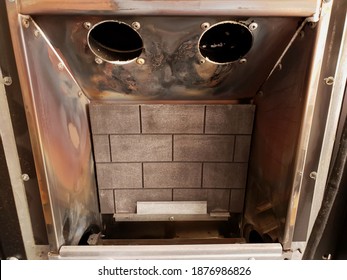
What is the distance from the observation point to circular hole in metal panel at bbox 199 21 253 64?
0.80 metres

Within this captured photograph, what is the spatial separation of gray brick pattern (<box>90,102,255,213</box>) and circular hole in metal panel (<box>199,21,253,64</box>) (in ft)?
0.66

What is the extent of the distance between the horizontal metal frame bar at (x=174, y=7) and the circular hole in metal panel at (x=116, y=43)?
0.16 m

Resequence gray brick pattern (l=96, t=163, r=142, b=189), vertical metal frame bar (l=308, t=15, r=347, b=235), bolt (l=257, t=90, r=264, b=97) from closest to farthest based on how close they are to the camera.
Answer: vertical metal frame bar (l=308, t=15, r=347, b=235) < bolt (l=257, t=90, r=264, b=97) < gray brick pattern (l=96, t=163, r=142, b=189)

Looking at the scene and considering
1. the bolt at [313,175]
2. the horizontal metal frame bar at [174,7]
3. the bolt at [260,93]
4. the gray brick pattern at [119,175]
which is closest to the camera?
the horizontal metal frame bar at [174,7]

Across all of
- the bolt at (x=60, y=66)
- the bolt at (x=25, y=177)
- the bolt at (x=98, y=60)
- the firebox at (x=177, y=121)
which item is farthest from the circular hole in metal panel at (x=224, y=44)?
the bolt at (x=25, y=177)

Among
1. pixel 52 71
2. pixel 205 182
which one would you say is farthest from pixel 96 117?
pixel 205 182

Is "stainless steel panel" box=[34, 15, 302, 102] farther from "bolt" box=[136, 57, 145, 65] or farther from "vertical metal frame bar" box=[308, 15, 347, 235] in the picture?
"vertical metal frame bar" box=[308, 15, 347, 235]

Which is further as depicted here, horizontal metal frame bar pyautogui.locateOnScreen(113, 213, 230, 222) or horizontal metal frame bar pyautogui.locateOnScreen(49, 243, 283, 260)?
horizontal metal frame bar pyautogui.locateOnScreen(113, 213, 230, 222)

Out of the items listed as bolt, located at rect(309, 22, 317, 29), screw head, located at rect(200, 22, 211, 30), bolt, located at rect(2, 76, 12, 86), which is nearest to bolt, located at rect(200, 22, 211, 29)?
screw head, located at rect(200, 22, 211, 30)

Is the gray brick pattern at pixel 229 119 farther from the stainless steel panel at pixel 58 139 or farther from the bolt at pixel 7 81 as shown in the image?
the bolt at pixel 7 81

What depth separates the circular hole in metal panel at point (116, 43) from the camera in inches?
31.5

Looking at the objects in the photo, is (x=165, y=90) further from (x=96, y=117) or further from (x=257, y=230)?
(x=257, y=230)

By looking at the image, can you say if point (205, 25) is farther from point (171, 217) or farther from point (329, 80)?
point (171, 217)

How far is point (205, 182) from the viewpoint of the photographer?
3.67 feet
